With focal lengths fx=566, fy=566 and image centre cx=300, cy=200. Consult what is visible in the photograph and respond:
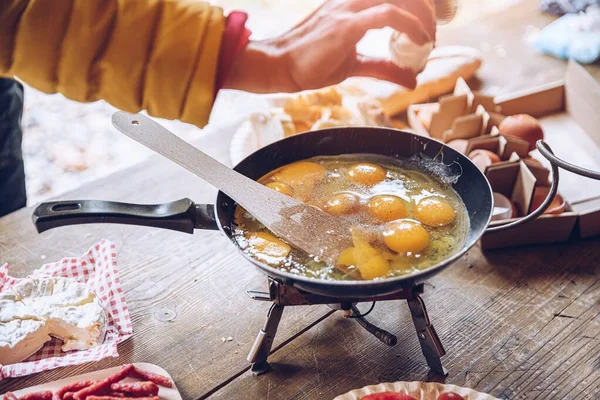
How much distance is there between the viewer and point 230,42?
4.71 ft

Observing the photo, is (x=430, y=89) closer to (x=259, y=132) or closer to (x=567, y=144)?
(x=567, y=144)

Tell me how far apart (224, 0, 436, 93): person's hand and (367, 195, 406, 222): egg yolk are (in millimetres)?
424

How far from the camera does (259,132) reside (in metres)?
1.97

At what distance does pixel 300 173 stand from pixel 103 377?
27.2 inches

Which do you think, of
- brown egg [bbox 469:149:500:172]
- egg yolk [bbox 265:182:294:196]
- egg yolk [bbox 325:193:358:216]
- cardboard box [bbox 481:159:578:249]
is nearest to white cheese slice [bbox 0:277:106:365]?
egg yolk [bbox 265:182:294:196]

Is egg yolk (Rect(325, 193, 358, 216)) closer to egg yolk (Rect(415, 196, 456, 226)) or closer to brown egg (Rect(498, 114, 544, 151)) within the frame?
egg yolk (Rect(415, 196, 456, 226))

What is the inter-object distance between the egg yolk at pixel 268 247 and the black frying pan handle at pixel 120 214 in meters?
0.10

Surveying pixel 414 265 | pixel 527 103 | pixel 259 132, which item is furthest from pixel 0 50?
pixel 527 103

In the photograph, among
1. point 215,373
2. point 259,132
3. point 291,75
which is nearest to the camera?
point 215,373

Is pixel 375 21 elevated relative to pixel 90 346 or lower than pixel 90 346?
elevated

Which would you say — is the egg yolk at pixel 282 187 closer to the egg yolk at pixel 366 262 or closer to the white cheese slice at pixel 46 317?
the egg yolk at pixel 366 262

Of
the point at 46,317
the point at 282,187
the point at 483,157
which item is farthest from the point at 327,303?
the point at 483,157

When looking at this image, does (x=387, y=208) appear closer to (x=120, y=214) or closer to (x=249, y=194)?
(x=249, y=194)

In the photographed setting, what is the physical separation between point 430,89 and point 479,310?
101 centimetres
